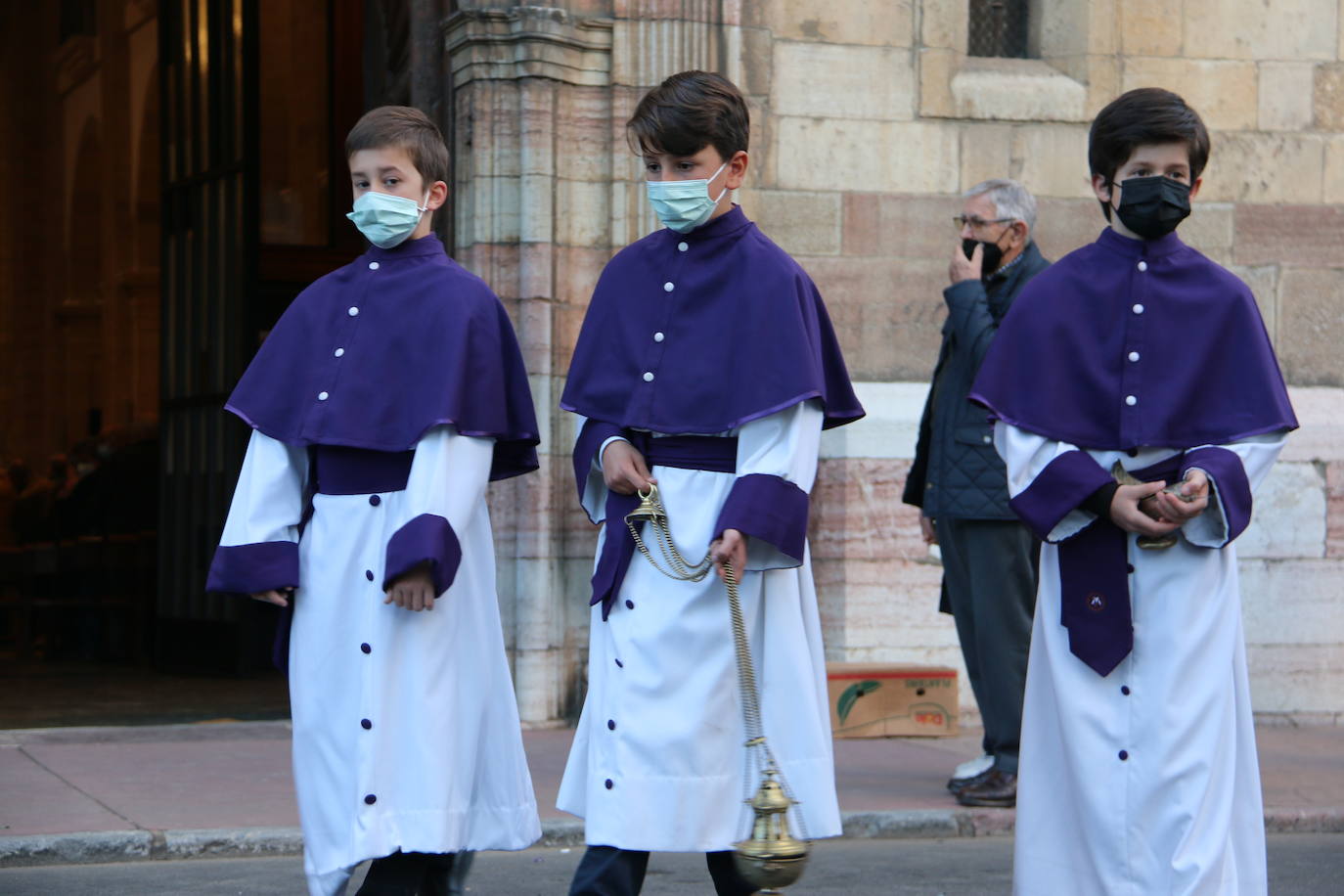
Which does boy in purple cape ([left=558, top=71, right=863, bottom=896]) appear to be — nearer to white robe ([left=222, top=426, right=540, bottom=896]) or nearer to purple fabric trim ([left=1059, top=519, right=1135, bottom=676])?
white robe ([left=222, top=426, right=540, bottom=896])

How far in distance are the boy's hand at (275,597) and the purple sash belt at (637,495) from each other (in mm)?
673

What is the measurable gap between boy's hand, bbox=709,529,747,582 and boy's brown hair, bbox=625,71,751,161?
81 centimetres

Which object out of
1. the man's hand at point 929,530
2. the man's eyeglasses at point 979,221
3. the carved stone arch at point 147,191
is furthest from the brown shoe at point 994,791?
the carved stone arch at point 147,191

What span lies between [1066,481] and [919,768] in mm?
3715

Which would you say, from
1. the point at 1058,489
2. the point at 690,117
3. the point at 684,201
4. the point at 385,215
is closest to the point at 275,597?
the point at 385,215

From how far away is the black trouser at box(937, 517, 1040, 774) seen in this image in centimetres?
673

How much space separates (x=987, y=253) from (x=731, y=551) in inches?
111

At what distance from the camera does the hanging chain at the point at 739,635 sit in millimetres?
4219

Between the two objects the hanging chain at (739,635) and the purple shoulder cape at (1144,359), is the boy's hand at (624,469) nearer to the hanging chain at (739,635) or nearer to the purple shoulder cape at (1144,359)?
the hanging chain at (739,635)

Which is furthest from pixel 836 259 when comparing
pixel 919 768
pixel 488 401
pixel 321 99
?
pixel 321 99

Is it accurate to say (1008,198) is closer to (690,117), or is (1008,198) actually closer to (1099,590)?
(690,117)

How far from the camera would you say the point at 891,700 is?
8.66 meters

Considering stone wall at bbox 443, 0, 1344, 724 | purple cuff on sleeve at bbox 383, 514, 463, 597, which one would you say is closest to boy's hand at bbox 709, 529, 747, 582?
purple cuff on sleeve at bbox 383, 514, 463, 597

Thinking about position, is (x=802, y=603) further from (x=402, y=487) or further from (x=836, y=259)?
(x=836, y=259)
